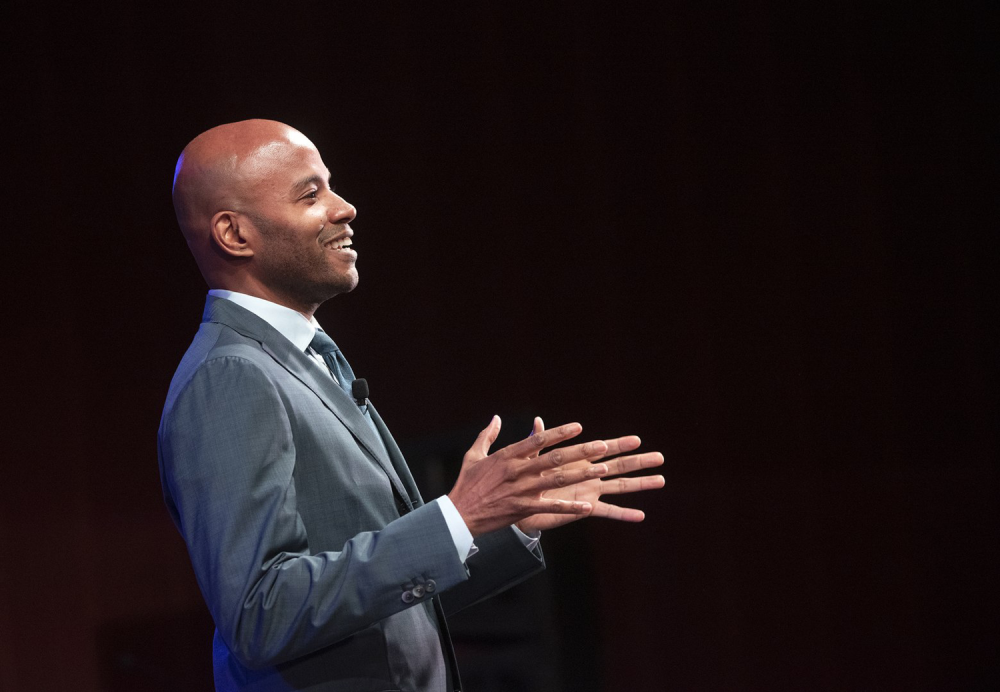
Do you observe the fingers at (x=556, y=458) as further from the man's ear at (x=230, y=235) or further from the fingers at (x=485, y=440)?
the man's ear at (x=230, y=235)

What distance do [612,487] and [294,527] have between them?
473mm

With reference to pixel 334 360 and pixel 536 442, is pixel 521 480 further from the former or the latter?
pixel 334 360

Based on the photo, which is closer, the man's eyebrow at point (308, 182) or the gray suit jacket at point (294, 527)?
the gray suit jacket at point (294, 527)

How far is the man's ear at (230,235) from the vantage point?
4.62 ft

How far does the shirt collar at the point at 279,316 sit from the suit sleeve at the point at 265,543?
180mm

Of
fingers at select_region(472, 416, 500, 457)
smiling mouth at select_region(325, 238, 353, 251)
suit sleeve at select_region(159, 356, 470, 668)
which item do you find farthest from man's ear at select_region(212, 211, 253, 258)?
fingers at select_region(472, 416, 500, 457)

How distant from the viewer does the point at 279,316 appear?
4.58ft

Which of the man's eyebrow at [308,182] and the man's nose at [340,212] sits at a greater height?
the man's eyebrow at [308,182]

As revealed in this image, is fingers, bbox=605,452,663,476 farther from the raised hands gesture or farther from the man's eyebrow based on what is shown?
the man's eyebrow

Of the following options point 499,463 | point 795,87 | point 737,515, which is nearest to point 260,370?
point 499,463

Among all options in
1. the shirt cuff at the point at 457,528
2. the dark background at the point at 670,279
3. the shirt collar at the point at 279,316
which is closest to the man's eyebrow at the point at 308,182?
the shirt collar at the point at 279,316

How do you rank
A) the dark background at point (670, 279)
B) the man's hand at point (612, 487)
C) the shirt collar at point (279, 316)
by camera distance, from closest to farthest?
the man's hand at point (612, 487) → the shirt collar at point (279, 316) → the dark background at point (670, 279)

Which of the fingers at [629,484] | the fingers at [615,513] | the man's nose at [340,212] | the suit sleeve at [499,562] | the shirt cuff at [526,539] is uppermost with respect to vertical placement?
the man's nose at [340,212]

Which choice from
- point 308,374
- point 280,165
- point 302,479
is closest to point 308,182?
point 280,165
